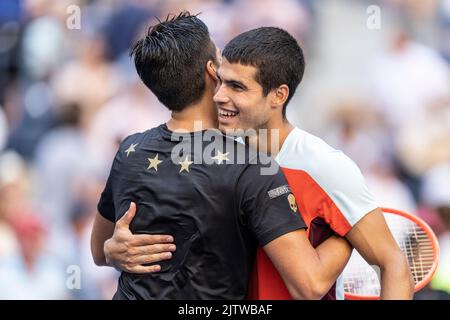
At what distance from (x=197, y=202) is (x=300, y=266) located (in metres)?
0.39

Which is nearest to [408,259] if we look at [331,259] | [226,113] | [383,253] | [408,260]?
[408,260]

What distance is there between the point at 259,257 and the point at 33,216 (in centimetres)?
392

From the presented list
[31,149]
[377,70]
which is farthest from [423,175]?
[31,149]

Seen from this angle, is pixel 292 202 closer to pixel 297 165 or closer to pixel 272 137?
pixel 297 165

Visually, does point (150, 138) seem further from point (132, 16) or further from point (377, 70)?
point (132, 16)

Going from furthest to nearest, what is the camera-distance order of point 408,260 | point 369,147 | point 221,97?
point 369,147 → point 408,260 → point 221,97

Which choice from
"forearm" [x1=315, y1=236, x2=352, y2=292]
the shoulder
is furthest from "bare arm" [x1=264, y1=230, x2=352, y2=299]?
the shoulder

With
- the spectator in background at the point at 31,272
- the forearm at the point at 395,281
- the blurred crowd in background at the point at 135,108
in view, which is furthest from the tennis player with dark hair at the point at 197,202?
the spectator in background at the point at 31,272

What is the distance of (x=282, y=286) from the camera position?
273cm

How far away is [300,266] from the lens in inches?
99.3

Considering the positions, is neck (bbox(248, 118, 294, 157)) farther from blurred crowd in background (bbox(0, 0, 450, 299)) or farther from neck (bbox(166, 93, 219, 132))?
blurred crowd in background (bbox(0, 0, 450, 299))

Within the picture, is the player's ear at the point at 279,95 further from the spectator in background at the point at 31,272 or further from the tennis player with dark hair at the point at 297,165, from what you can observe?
the spectator in background at the point at 31,272

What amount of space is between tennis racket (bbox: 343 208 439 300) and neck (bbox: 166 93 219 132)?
0.84 metres

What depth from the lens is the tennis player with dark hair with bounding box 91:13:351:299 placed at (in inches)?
101
